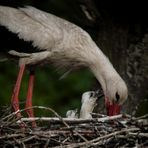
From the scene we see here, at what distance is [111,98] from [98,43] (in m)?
0.58

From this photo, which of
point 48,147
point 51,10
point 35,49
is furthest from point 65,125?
point 51,10

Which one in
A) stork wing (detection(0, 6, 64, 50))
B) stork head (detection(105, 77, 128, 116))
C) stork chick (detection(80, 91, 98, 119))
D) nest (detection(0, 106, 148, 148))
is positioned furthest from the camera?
stork head (detection(105, 77, 128, 116))

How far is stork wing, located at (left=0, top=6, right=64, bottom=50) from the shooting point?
10.2 m

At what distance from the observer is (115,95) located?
421 inches

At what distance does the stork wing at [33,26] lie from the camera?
1021cm

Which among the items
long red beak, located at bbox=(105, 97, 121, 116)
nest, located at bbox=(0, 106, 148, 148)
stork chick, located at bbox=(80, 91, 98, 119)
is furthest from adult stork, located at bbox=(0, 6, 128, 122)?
nest, located at bbox=(0, 106, 148, 148)

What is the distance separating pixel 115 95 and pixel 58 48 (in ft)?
2.63

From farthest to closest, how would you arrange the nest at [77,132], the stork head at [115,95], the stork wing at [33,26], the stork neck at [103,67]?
the stork neck at [103,67]
the stork head at [115,95]
the stork wing at [33,26]
the nest at [77,132]

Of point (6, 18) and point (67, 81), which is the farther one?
point (67, 81)

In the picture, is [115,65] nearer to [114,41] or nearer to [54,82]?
[114,41]

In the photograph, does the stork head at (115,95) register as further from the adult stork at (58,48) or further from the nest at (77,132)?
the nest at (77,132)

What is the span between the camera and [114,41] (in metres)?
10.3

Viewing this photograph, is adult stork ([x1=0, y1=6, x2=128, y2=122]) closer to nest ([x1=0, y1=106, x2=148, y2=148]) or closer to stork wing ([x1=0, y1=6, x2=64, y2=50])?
stork wing ([x1=0, y1=6, x2=64, y2=50])

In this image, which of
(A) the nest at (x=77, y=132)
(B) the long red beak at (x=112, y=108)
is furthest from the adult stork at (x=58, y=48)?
(A) the nest at (x=77, y=132)
